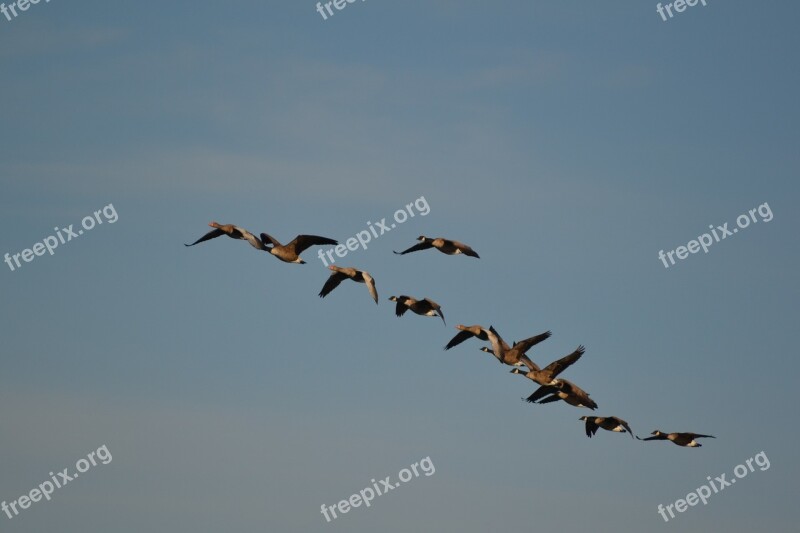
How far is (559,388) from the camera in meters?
43.2

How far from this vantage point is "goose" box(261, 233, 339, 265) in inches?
1594

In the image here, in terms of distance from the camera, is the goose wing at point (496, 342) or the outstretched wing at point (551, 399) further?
the outstretched wing at point (551, 399)

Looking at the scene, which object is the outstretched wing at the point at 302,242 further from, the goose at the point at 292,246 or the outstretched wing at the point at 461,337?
the outstretched wing at the point at 461,337

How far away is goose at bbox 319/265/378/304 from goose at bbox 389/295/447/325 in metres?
1.67

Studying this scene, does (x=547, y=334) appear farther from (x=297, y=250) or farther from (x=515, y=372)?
(x=297, y=250)

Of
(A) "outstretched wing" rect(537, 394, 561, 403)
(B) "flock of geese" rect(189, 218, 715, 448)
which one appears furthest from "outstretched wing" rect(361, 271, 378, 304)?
(A) "outstretched wing" rect(537, 394, 561, 403)

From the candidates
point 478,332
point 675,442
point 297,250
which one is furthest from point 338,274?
point 675,442

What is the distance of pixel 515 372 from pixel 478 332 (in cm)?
286

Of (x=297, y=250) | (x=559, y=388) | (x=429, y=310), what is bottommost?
(x=559, y=388)

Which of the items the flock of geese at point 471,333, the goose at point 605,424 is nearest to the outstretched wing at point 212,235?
the flock of geese at point 471,333

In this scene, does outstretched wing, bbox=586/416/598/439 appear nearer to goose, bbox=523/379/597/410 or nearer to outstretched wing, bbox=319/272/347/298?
goose, bbox=523/379/597/410

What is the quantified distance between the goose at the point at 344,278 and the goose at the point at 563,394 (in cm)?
626

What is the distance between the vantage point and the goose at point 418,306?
4122cm

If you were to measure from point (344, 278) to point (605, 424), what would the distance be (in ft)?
31.8
